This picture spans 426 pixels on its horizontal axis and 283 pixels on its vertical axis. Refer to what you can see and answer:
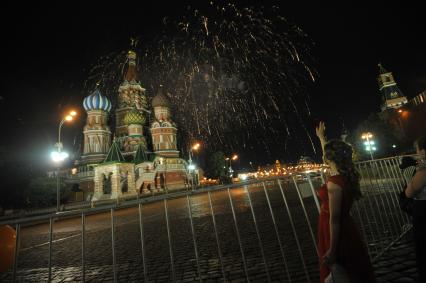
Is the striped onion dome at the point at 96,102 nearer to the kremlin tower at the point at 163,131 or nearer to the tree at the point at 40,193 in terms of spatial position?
the kremlin tower at the point at 163,131

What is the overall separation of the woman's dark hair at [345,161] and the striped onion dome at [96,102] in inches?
2198

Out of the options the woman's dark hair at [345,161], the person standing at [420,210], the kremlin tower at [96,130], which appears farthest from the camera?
the kremlin tower at [96,130]

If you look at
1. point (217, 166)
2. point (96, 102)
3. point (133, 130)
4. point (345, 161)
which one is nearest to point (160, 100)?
point (133, 130)

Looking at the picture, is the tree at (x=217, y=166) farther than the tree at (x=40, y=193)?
Yes

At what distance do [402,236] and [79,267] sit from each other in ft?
23.3

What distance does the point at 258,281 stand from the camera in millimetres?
4051

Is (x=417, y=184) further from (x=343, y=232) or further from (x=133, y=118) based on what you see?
(x=133, y=118)

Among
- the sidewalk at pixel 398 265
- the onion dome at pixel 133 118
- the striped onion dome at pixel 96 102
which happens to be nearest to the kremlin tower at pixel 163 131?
the onion dome at pixel 133 118

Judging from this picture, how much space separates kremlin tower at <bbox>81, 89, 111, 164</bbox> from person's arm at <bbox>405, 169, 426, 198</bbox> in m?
51.4

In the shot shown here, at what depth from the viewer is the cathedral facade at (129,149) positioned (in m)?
40.0

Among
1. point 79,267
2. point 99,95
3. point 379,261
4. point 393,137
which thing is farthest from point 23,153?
point 393,137

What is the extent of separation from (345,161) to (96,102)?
186 ft

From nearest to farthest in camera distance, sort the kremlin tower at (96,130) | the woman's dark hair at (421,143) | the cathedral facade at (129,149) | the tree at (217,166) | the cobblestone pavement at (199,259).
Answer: the woman's dark hair at (421,143) < the cobblestone pavement at (199,259) < the cathedral facade at (129,149) < the kremlin tower at (96,130) < the tree at (217,166)

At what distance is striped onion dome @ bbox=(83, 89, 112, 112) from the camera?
52.6 m
